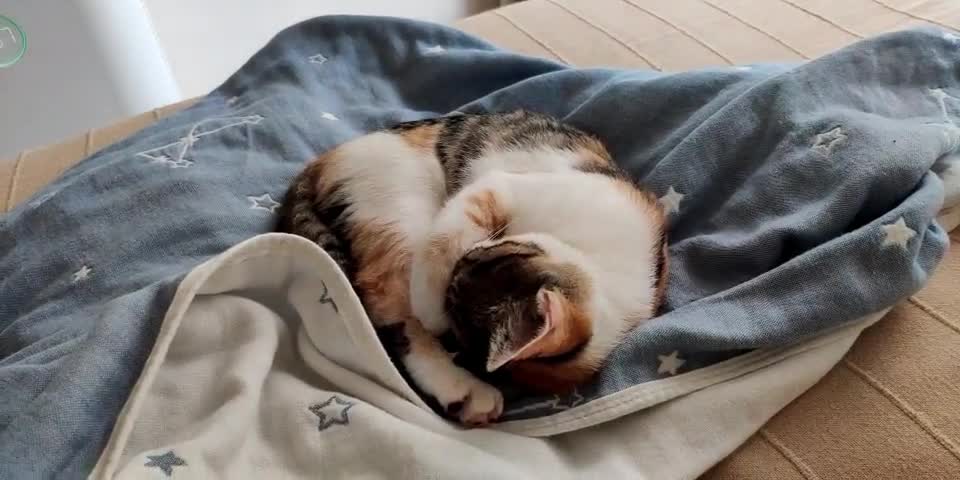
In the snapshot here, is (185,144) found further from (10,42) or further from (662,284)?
(10,42)

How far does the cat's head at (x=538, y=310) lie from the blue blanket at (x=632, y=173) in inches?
1.2

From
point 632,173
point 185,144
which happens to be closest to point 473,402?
point 632,173

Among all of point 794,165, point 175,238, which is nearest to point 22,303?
point 175,238

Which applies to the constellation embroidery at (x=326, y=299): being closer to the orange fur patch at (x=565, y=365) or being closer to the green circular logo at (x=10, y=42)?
the orange fur patch at (x=565, y=365)

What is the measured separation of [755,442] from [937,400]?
183 millimetres

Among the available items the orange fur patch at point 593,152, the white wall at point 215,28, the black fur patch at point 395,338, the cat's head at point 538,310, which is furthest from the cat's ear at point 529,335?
the white wall at point 215,28

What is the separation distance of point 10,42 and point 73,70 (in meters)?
0.14

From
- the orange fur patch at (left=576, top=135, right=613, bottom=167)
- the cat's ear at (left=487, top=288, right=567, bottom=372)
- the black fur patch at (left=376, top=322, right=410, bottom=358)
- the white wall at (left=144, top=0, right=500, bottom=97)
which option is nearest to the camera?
the cat's ear at (left=487, top=288, right=567, bottom=372)

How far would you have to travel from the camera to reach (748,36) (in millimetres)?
1525

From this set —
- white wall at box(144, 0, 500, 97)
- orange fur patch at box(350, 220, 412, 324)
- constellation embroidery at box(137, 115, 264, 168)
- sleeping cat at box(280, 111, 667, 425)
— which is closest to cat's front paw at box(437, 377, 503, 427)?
sleeping cat at box(280, 111, 667, 425)

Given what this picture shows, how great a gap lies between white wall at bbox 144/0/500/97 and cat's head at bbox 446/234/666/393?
5.61 feet

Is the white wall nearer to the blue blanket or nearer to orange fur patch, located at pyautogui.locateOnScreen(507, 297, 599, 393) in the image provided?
the blue blanket

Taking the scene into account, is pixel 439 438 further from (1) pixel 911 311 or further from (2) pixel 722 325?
(1) pixel 911 311

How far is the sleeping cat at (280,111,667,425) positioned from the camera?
0.88m
